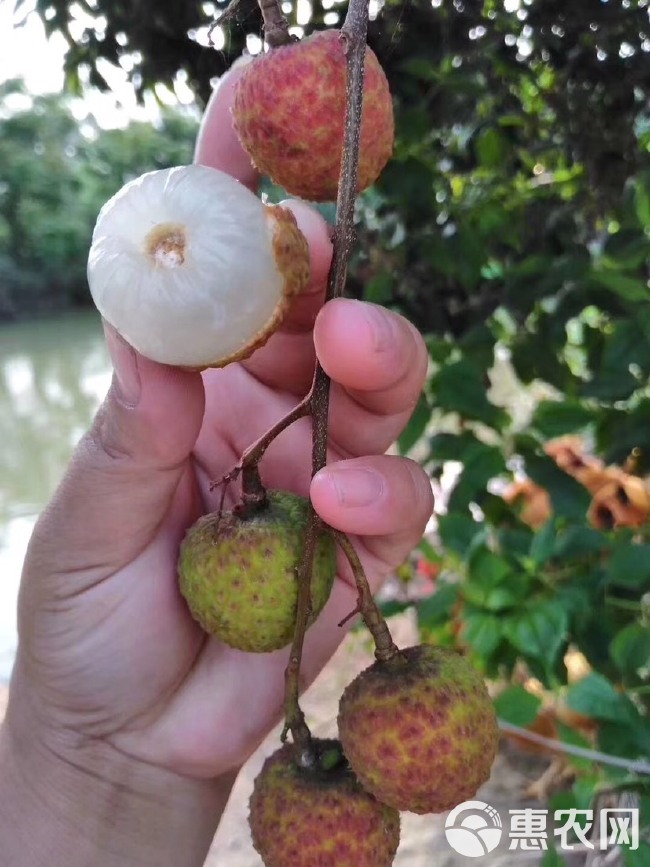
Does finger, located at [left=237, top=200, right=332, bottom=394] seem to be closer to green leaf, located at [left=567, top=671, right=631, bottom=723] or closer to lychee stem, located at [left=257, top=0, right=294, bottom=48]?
lychee stem, located at [left=257, top=0, right=294, bottom=48]

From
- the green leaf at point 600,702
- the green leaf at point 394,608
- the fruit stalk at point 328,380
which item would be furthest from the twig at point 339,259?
the green leaf at point 394,608

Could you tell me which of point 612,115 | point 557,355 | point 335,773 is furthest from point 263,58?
point 612,115

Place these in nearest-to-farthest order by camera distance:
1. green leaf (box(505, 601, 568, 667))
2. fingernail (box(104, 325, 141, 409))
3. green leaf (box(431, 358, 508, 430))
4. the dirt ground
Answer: fingernail (box(104, 325, 141, 409)), green leaf (box(505, 601, 568, 667)), green leaf (box(431, 358, 508, 430)), the dirt ground

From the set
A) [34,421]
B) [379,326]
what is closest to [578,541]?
[379,326]

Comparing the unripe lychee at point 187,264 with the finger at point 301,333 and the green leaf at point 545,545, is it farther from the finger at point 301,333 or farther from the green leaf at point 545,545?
the green leaf at point 545,545

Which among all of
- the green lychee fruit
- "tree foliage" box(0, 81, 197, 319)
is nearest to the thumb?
the green lychee fruit

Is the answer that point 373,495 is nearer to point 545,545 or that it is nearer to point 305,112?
point 305,112
